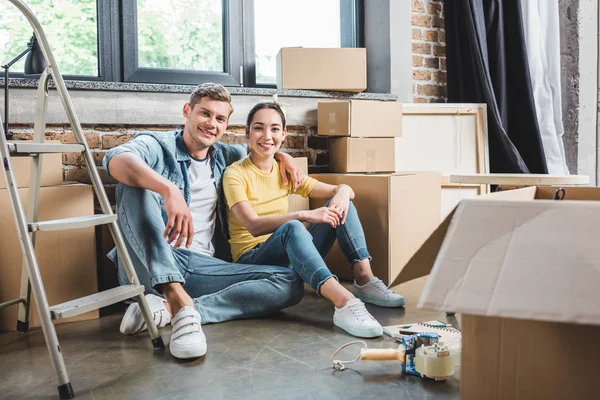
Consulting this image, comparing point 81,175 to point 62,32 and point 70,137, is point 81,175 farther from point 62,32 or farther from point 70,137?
point 62,32

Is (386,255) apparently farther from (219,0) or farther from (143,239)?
(219,0)

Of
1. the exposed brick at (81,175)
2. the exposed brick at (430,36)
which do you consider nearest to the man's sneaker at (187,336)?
the exposed brick at (81,175)

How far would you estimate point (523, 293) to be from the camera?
0.59 m

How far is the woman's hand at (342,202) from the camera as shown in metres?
2.37

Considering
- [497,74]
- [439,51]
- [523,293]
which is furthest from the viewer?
[439,51]

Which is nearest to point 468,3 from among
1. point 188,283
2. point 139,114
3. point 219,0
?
point 219,0

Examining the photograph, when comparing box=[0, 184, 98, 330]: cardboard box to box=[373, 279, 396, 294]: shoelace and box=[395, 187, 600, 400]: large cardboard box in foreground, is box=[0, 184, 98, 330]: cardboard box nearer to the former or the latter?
box=[373, 279, 396, 294]: shoelace

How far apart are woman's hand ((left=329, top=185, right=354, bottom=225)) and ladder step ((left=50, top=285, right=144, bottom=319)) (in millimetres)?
850

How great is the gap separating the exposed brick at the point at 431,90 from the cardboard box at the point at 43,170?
2.18m

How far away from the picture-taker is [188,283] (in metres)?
2.25

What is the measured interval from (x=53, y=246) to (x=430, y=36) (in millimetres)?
2516

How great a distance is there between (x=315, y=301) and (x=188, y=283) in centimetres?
56

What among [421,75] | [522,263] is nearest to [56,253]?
[522,263]

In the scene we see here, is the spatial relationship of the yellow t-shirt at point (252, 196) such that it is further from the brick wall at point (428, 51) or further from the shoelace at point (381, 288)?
the brick wall at point (428, 51)
